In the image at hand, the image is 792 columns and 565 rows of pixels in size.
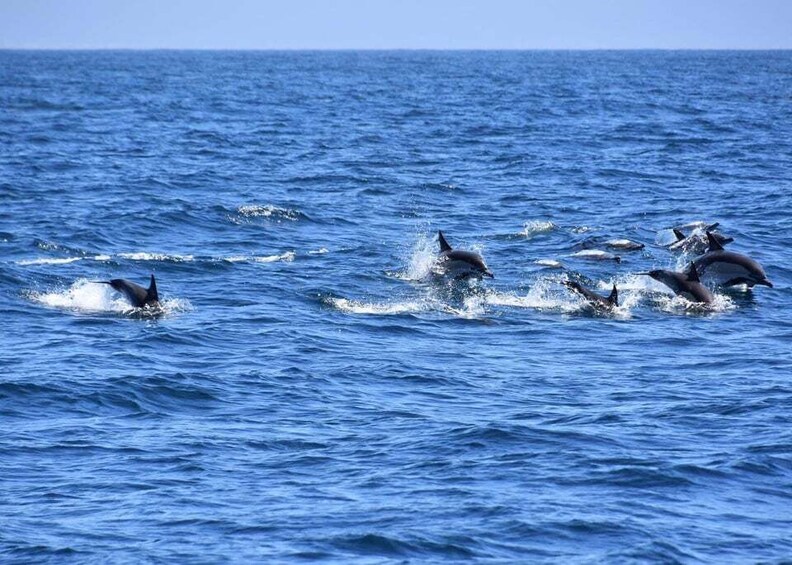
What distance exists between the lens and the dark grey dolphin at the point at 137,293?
84.9 ft

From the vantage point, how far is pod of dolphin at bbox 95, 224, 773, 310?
85.6ft

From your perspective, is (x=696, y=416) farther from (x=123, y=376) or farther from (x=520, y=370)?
(x=123, y=376)

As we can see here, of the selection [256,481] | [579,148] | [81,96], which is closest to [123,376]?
[256,481]

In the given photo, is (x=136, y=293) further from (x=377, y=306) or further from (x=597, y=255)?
(x=597, y=255)

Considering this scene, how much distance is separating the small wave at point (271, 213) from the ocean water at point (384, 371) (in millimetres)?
135

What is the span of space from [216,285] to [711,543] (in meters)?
16.1

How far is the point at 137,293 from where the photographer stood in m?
26.0

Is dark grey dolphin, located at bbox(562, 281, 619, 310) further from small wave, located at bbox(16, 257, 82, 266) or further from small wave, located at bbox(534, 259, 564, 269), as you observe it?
small wave, located at bbox(16, 257, 82, 266)

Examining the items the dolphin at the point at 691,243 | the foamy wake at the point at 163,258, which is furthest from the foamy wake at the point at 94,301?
the dolphin at the point at 691,243

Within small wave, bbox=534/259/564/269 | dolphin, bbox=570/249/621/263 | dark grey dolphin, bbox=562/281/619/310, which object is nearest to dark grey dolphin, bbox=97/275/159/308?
dark grey dolphin, bbox=562/281/619/310

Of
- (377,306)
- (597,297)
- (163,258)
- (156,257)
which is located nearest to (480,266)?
(377,306)

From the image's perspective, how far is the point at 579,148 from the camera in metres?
58.8

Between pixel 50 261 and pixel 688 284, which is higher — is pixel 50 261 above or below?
above

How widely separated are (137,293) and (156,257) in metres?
5.55
